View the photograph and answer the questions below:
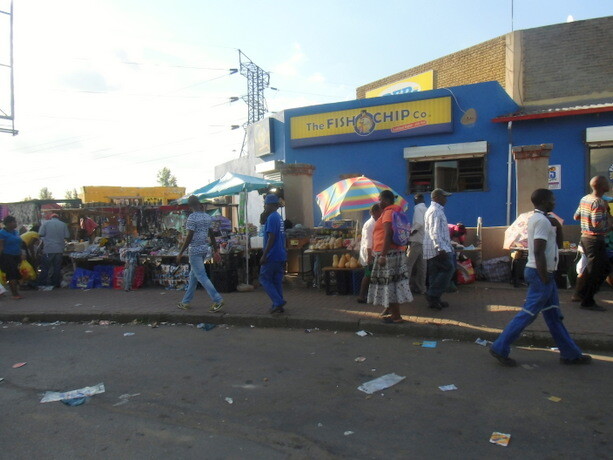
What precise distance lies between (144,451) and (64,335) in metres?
4.17

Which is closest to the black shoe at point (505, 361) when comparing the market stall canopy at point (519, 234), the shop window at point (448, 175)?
the market stall canopy at point (519, 234)

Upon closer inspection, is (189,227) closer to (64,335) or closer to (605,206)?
(64,335)

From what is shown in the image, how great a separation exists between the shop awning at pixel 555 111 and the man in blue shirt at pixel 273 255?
26.7 ft

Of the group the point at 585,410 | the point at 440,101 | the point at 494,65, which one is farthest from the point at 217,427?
the point at 494,65

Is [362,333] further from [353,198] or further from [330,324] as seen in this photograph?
[353,198]

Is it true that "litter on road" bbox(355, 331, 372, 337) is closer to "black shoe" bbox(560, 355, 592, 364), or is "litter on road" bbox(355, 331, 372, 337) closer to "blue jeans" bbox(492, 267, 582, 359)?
"blue jeans" bbox(492, 267, 582, 359)

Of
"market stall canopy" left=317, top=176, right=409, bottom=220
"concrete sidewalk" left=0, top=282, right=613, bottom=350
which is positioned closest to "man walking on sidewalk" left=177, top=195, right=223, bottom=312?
"concrete sidewalk" left=0, top=282, right=613, bottom=350

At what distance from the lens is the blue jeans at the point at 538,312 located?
14.3 ft

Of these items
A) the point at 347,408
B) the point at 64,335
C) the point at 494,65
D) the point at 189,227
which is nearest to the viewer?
the point at 347,408

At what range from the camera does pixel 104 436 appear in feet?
11.0

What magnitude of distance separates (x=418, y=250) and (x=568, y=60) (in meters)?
8.88

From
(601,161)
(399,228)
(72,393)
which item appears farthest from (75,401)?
(601,161)

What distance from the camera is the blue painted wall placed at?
38.0 feet

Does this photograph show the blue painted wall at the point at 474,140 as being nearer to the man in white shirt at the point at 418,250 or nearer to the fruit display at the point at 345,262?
the man in white shirt at the point at 418,250
